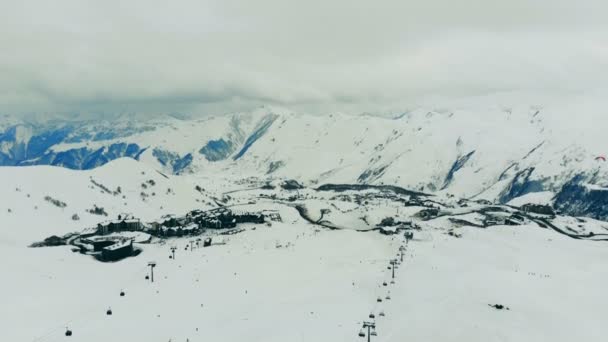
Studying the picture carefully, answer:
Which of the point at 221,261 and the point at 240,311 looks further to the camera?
the point at 221,261

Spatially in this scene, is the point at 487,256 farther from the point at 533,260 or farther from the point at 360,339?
the point at 360,339

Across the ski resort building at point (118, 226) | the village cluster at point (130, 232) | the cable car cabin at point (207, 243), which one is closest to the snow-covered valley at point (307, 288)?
the village cluster at point (130, 232)

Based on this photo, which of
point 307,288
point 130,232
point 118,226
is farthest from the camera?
point 118,226

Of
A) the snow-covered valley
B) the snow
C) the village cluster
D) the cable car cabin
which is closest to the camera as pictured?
the snow

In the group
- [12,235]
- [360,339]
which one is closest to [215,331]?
[360,339]

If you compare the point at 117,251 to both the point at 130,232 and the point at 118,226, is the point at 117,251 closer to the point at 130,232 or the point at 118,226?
the point at 130,232

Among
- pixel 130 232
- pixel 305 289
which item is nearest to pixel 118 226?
pixel 130 232

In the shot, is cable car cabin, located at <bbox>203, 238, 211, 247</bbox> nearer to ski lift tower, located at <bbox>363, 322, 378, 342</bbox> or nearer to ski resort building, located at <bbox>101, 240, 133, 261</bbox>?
ski resort building, located at <bbox>101, 240, 133, 261</bbox>

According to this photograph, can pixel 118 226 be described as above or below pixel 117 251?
below

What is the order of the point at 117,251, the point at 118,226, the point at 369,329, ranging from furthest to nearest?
the point at 118,226
the point at 117,251
the point at 369,329

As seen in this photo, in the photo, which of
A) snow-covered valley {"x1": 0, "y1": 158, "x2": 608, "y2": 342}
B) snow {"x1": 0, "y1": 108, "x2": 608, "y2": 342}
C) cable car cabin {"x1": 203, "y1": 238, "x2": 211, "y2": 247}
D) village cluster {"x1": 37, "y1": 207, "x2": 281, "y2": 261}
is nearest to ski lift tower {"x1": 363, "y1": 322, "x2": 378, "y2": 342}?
snow-covered valley {"x1": 0, "y1": 158, "x2": 608, "y2": 342}

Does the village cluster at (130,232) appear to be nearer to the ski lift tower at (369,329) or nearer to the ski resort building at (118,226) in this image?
the ski resort building at (118,226)
